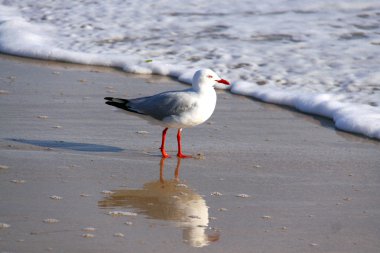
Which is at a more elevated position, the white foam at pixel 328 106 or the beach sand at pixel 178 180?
the white foam at pixel 328 106

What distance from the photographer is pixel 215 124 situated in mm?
7527

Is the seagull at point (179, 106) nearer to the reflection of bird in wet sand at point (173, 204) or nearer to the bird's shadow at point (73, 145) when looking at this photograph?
the bird's shadow at point (73, 145)

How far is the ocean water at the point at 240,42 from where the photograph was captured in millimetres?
8695

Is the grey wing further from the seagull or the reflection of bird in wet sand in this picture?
the reflection of bird in wet sand

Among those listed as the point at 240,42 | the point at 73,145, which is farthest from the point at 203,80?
the point at 240,42

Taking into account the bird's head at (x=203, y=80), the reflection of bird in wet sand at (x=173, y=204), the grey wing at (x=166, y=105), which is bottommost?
the reflection of bird in wet sand at (x=173, y=204)

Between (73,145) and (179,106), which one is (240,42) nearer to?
(179,106)

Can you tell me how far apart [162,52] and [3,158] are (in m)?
4.60

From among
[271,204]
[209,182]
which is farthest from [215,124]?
[271,204]

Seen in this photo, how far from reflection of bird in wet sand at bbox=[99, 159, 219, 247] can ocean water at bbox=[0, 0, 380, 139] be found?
90.6 inches

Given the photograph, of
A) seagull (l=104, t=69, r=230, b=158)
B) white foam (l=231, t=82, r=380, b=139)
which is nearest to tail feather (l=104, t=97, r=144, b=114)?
seagull (l=104, t=69, r=230, b=158)

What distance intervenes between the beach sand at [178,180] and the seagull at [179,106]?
0.23 metres

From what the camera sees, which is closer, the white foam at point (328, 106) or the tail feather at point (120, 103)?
the tail feather at point (120, 103)

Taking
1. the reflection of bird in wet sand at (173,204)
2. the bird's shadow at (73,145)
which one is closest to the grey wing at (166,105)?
the bird's shadow at (73,145)
